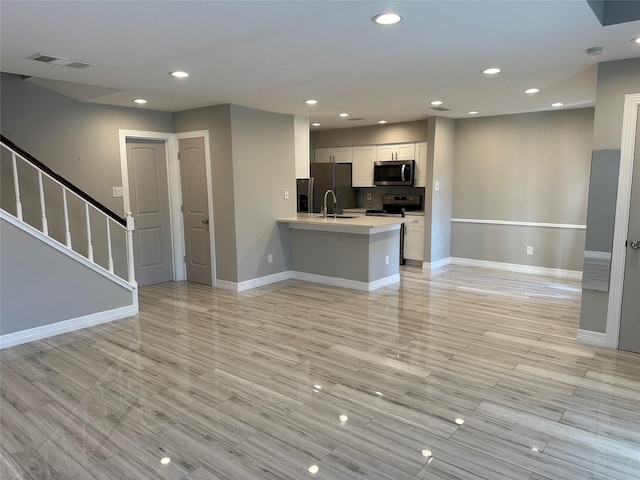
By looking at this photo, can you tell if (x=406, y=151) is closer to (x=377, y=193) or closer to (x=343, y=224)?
(x=377, y=193)

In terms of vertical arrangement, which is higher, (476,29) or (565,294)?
(476,29)

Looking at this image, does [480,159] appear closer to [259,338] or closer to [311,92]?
[311,92]

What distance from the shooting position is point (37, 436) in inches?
96.2

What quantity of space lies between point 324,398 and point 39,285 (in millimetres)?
2883

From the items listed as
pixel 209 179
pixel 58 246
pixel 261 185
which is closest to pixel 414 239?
pixel 261 185

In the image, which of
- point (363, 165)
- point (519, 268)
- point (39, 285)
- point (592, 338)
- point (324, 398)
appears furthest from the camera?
point (363, 165)

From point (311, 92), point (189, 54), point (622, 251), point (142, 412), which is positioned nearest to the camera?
point (142, 412)

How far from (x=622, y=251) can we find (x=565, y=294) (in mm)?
2006

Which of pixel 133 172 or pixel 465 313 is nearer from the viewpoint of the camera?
pixel 465 313

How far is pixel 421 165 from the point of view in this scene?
702 centimetres

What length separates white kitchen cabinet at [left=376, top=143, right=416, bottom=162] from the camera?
7.14m

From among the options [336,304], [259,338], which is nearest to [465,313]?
[336,304]

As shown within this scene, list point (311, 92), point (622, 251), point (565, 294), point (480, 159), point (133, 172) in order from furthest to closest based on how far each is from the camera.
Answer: point (480, 159) < point (133, 172) < point (565, 294) < point (311, 92) < point (622, 251)

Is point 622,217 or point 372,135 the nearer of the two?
point 622,217
